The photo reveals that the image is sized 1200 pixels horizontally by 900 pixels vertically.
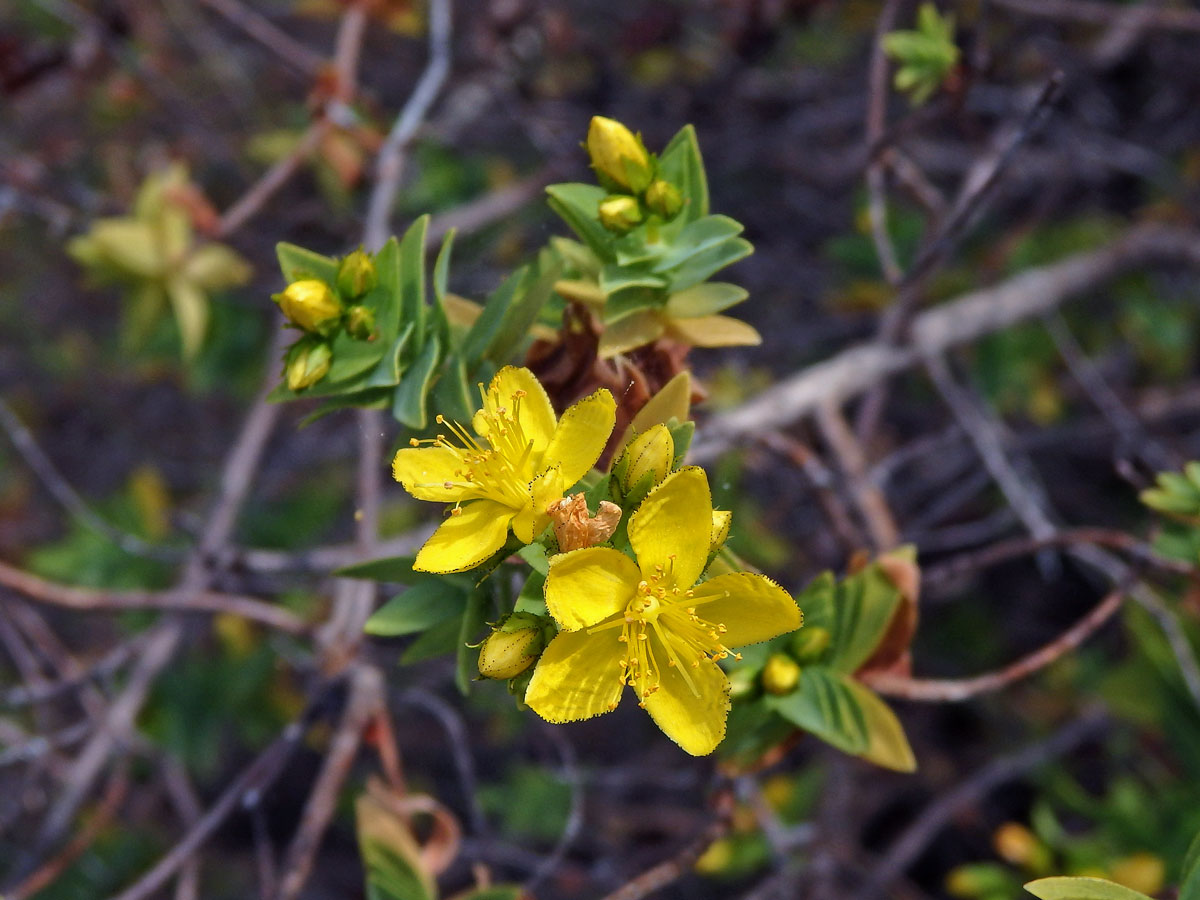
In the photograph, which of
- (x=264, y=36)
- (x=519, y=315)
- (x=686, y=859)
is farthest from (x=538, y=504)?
(x=264, y=36)

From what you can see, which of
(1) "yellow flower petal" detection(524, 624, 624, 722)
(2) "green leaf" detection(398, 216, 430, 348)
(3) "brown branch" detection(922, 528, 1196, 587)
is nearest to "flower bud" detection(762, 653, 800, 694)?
(1) "yellow flower petal" detection(524, 624, 624, 722)

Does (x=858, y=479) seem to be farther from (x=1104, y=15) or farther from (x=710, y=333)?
(x=1104, y=15)

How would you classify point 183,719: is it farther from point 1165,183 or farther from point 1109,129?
point 1109,129

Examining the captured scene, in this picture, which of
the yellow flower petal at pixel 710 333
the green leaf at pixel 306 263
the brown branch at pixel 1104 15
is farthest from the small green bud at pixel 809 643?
the brown branch at pixel 1104 15

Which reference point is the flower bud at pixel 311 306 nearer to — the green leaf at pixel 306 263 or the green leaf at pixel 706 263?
the green leaf at pixel 306 263

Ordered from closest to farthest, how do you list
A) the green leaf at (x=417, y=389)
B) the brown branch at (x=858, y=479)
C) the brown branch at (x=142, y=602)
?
1. the green leaf at (x=417, y=389)
2. the brown branch at (x=142, y=602)
3. the brown branch at (x=858, y=479)

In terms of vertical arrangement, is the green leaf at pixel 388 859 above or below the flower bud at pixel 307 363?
below
